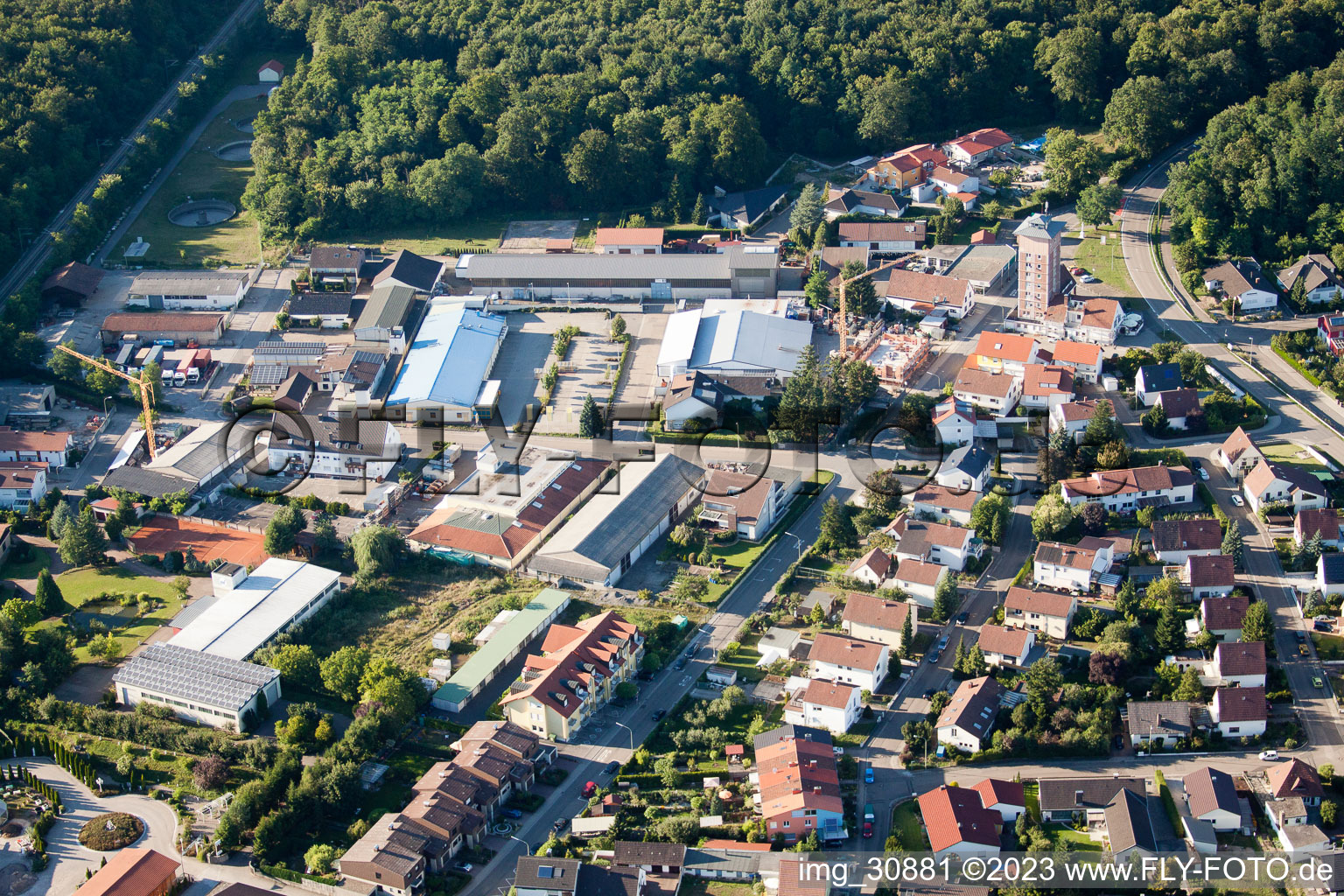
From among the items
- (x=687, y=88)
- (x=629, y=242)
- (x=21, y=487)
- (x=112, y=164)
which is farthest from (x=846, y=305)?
(x=112, y=164)

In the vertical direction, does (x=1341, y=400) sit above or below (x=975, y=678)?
above

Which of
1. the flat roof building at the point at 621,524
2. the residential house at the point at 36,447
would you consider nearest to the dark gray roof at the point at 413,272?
the residential house at the point at 36,447

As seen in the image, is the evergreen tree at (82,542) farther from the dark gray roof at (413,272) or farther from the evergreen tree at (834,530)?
the evergreen tree at (834,530)

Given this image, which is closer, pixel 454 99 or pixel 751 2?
pixel 454 99

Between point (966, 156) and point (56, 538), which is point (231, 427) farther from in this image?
point (966, 156)

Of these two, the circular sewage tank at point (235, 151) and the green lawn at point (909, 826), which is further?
the circular sewage tank at point (235, 151)

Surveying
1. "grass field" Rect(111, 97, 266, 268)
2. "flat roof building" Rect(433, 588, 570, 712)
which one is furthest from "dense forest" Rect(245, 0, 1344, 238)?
"flat roof building" Rect(433, 588, 570, 712)

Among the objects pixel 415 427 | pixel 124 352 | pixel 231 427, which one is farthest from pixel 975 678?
pixel 124 352
